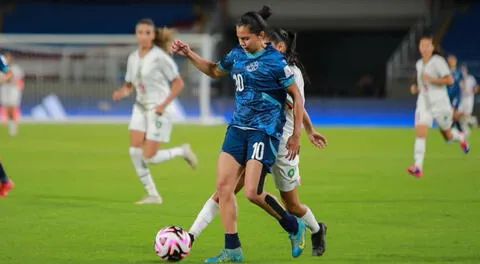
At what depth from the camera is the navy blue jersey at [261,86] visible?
27.8 ft

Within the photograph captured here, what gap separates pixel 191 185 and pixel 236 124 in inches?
301

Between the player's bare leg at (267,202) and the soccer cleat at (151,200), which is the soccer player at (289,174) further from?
the soccer cleat at (151,200)

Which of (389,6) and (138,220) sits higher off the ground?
(138,220)

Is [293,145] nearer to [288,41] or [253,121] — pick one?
[253,121]

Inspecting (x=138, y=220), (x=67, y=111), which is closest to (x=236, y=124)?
(x=138, y=220)

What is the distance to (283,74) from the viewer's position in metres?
8.45

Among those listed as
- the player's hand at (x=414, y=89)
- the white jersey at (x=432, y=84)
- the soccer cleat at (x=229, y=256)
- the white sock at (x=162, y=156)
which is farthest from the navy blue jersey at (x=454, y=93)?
the soccer cleat at (x=229, y=256)

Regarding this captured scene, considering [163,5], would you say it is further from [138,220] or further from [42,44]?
[138,220]

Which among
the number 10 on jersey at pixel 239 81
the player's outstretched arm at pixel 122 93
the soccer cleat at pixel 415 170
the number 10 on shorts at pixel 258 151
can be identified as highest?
the number 10 on jersey at pixel 239 81

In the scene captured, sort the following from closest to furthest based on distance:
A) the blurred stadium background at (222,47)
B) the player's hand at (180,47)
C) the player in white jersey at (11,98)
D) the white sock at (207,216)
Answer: the player's hand at (180,47) < the white sock at (207,216) < the player in white jersey at (11,98) < the blurred stadium background at (222,47)

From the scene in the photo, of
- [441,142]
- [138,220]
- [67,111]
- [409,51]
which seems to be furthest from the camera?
[409,51]

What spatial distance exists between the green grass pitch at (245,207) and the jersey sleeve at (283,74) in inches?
60.8

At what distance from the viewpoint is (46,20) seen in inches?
1930

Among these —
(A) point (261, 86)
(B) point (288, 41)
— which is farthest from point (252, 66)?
(B) point (288, 41)
